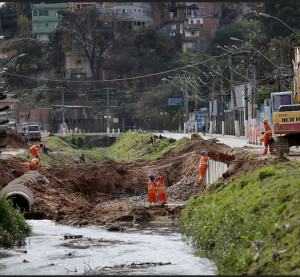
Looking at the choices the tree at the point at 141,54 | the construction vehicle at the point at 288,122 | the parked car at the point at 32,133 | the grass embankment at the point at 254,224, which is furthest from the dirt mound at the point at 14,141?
the tree at the point at 141,54

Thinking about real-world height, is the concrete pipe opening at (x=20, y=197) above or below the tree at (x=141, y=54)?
below

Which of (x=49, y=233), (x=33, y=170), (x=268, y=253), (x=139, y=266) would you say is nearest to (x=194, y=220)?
(x=49, y=233)

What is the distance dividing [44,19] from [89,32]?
19.3 metres

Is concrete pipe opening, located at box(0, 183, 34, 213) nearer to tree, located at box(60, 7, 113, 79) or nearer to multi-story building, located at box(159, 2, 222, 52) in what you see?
tree, located at box(60, 7, 113, 79)

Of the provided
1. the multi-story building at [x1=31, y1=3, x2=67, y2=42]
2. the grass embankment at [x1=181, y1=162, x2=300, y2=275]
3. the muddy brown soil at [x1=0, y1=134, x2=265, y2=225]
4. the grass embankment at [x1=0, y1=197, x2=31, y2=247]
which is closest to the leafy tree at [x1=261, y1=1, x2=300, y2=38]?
the muddy brown soil at [x1=0, y1=134, x2=265, y2=225]

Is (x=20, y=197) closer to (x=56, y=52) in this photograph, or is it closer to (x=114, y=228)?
(x=114, y=228)

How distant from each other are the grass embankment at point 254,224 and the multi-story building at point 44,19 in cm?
14925

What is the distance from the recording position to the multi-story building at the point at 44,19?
7165 inches

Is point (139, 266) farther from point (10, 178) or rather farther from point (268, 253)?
point (10, 178)

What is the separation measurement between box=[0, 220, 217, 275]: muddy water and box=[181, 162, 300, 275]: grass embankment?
28.2 inches

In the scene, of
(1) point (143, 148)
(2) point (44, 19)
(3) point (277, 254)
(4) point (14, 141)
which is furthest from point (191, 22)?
(3) point (277, 254)

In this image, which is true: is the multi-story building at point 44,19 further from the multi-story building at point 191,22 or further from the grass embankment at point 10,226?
the grass embankment at point 10,226

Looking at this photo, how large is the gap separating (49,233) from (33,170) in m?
15.5

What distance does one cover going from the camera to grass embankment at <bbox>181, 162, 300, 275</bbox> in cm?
2128
